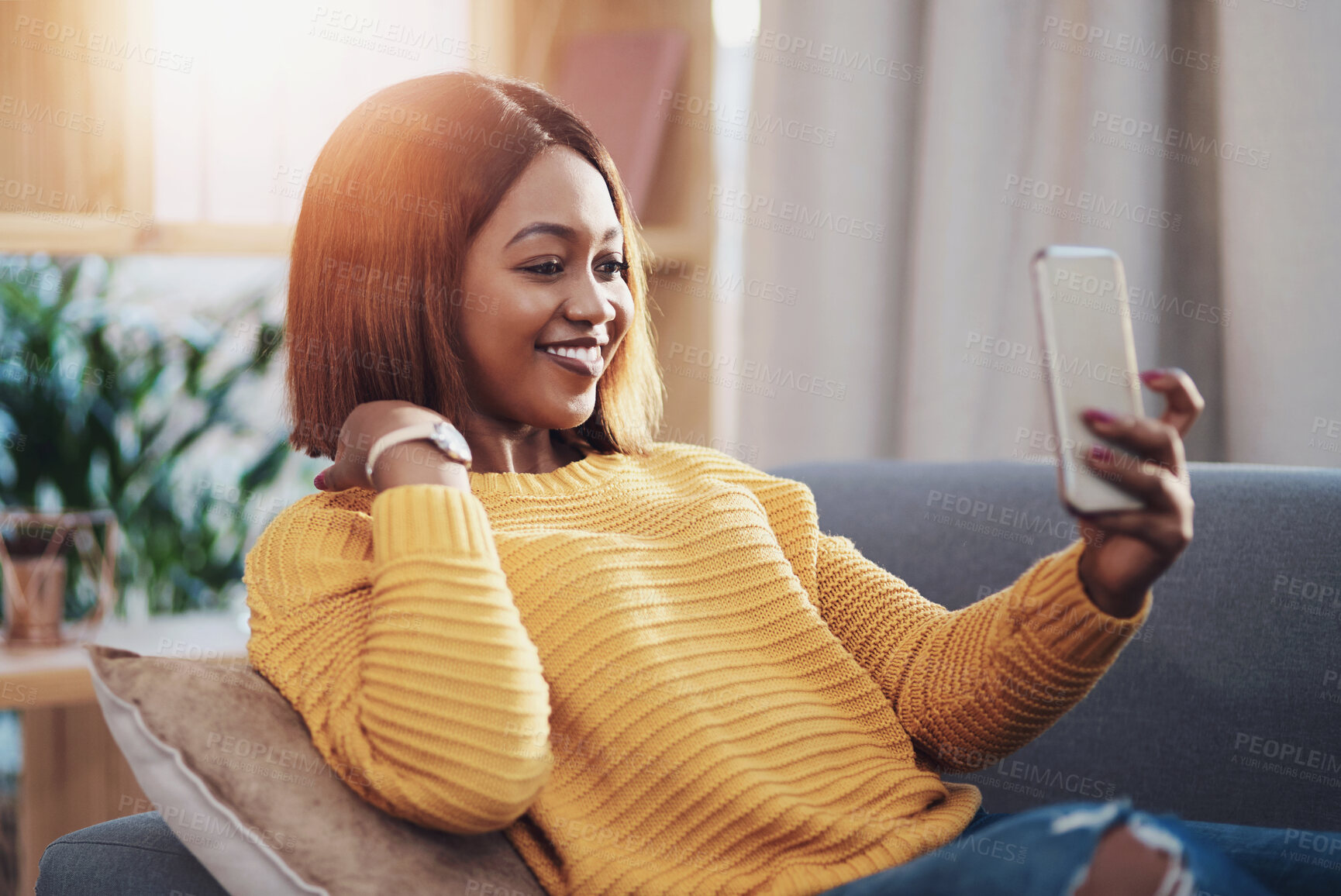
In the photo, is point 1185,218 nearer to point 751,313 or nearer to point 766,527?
point 751,313

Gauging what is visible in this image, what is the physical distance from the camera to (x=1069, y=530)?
50.1 inches

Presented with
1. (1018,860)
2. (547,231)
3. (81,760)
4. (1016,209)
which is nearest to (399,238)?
(547,231)

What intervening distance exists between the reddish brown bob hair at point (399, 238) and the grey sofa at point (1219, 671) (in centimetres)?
67

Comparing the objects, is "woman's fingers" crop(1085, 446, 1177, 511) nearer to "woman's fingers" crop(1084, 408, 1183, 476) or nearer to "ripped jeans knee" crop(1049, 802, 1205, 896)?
"woman's fingers" crop(1084, 408, 1183, 476)

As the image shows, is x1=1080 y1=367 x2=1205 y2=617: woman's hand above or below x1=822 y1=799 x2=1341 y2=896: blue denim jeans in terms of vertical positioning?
above

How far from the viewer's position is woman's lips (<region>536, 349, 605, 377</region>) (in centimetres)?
102

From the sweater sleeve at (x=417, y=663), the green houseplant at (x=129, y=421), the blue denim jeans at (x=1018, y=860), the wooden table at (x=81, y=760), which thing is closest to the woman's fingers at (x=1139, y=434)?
the blue denim jeans at (x=1018, y=860)

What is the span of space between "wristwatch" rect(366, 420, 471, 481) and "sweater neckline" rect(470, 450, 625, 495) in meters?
0.10

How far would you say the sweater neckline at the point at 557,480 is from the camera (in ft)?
3.35

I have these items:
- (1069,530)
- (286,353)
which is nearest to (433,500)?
(286,353)

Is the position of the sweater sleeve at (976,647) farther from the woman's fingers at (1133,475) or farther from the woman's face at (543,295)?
the woman's face at (543,295)

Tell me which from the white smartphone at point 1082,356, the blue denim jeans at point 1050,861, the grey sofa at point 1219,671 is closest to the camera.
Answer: the blue denim jeans at point 1050,861

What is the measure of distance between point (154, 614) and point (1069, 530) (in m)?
1.53

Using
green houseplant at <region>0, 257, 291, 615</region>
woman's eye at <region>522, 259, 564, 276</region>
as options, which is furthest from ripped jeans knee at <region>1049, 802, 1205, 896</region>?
green houseplant at <region>0, 257, 291, 615</region>
